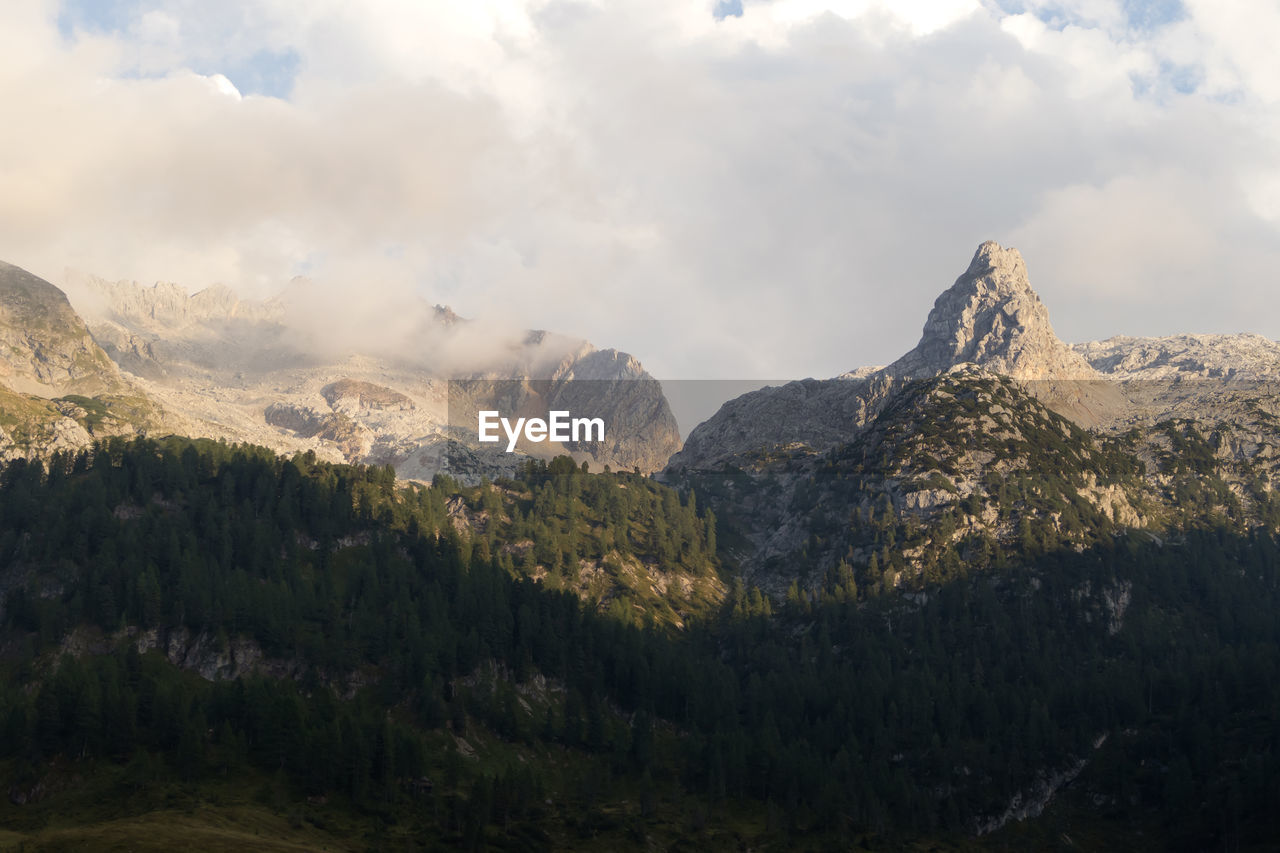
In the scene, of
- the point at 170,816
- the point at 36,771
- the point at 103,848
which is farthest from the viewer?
the point at 36,771

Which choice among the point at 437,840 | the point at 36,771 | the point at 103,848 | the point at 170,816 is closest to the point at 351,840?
the point at 437,840

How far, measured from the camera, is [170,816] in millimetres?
178250

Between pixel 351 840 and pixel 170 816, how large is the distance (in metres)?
27.1

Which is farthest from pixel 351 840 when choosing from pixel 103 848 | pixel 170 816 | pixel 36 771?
pixel 36 771

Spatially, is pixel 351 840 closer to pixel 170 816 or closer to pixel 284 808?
pixel 284 808

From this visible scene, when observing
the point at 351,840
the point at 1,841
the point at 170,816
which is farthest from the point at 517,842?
the point at 1,841

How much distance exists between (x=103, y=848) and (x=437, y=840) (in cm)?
5284

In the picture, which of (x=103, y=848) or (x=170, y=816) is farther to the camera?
(x=170, y=816)

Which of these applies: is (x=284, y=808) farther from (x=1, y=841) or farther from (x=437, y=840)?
(x=1, y=841)

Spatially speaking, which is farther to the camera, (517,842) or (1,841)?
(517,842)

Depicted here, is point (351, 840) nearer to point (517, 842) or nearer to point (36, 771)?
point (517, 842)

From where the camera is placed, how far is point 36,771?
191m

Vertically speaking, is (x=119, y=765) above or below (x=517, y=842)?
above

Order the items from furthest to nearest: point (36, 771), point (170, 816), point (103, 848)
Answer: point (36, 771) < point (170, 816) < point (103, 848)
